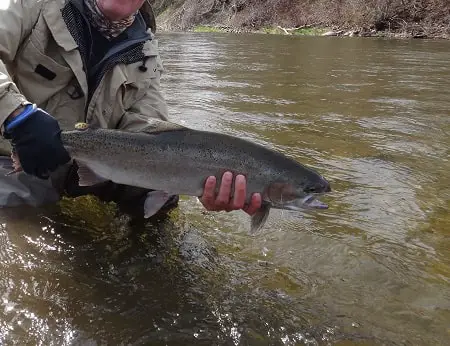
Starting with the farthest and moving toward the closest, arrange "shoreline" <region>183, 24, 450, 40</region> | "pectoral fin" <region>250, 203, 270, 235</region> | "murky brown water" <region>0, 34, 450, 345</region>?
"shoreline" <region>183, 24, 450, 40</region> → "pectoral fin" <region>250, 203, 270, 235</region> → "murky brown water" <region>0, 34, 450, 345</region>

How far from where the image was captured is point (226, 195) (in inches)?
108

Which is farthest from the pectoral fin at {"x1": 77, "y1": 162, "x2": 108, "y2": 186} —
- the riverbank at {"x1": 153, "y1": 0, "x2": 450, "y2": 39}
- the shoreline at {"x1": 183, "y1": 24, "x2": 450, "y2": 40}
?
the riverbank at {"x1": 153, "y1": 0, "x2": 450, "y2": 39}

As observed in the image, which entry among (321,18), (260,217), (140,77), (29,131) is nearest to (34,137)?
(29,131)

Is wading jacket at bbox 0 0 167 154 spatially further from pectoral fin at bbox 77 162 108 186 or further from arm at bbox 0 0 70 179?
pectoral fin at bbox 77 162 108 186

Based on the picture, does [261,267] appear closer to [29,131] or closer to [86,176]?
[86,176]

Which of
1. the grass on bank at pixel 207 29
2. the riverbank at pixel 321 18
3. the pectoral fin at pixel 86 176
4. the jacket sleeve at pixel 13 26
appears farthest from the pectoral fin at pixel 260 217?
the grass on bank at pixel 207 29

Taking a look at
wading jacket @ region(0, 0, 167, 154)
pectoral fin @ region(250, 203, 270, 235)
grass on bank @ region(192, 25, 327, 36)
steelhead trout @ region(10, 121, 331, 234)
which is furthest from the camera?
grass on bank @ region(192, 25, 327, 36)

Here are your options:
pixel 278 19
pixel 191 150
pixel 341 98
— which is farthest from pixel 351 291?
pixel 278 19

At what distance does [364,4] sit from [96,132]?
84.2ft

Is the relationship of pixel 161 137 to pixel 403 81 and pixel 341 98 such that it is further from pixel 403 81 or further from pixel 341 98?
pixel 403 81

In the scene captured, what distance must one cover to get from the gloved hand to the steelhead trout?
Result: 175mm

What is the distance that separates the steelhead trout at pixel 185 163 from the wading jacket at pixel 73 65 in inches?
21.4

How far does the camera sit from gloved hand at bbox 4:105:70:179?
8.33ft

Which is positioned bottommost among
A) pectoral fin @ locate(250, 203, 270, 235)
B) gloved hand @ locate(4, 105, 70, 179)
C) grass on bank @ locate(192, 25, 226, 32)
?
grass on bank @ locate(192, 25, 226, 32)
